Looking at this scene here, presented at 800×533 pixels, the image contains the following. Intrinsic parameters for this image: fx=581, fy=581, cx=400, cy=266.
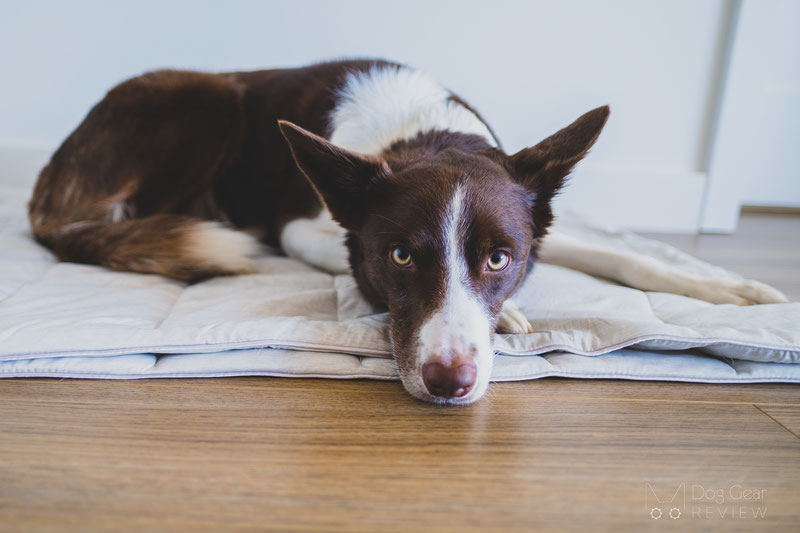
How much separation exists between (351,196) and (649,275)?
35.7 inches

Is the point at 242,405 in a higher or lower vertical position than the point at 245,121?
lower

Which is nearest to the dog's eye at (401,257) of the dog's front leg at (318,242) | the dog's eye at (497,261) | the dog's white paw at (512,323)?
the dog's eye at (497,261)

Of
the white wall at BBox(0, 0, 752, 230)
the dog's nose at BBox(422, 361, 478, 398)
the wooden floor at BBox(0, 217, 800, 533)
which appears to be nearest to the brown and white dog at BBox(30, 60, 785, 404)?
the dog's nose at BBox(422, 361, 478, 398)

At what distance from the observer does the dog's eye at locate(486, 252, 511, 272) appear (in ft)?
4.01

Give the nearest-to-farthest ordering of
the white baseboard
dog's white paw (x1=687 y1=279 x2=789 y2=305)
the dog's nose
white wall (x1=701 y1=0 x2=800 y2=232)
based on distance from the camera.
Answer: the dog's nose
dog's white paw (x1=687 y1=279 x2=789 y2=305)
white wall (x1=701 y1=0 x2=800 y2=232)
the white baseboard

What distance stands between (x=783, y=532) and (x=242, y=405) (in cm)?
90

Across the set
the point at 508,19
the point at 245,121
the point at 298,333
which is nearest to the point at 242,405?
the point at 298,333

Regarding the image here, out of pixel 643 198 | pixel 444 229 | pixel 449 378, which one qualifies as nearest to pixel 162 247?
pixel 444 229

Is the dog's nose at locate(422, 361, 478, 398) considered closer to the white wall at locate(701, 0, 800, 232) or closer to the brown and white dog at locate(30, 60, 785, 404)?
the brown and white dog at locate(30, 60, 785, 404)

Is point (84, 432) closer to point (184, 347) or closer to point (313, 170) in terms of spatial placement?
point (184, 347)

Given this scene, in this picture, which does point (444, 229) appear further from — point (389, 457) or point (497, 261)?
point (389, 457)

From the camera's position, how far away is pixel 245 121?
2.20 m

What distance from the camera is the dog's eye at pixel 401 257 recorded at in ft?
4.00

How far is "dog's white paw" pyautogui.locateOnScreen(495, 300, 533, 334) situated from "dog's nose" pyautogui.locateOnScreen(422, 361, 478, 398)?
304mm
